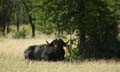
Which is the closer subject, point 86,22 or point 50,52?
point 50,52

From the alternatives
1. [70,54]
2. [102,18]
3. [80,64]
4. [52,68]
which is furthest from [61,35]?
[52,68]

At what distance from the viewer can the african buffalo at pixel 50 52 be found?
64.4 feet

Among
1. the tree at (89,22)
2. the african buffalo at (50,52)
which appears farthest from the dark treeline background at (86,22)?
the african buffalo at (50,52)

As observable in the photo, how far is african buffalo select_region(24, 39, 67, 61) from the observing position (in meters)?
19.6

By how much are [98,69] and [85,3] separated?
206 inches

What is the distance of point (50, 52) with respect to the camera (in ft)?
64.6

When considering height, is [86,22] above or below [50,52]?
above

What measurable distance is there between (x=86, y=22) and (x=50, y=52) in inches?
98.8

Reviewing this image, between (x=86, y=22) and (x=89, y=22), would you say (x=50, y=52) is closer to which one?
(x=86, y=22)

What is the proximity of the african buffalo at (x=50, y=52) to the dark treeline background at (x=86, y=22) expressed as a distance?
3.72ft

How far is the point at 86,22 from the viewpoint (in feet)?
65.5

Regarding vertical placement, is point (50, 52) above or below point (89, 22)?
below

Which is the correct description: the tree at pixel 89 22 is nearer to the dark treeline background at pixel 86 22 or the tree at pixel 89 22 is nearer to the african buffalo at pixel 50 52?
the dark treeline background at pixel 86 22

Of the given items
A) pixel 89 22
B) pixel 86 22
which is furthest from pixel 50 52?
pixel 89 22
